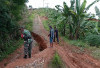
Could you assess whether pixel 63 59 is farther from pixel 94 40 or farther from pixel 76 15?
pixel 76 15

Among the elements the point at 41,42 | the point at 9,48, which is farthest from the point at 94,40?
the point at 9,48

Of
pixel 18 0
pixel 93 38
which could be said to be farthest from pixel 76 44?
pixel 18 0

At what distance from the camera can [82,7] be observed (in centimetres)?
1111

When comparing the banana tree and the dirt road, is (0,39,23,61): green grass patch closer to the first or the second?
the dirt road

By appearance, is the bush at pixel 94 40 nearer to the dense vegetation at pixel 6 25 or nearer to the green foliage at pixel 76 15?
the green foliage at pixel 76 15

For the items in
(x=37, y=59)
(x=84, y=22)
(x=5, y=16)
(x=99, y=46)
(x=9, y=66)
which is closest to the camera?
(x=9, y=66)

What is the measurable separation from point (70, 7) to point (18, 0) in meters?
4.66

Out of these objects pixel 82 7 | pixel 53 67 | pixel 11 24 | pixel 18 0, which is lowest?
pixel 53 67

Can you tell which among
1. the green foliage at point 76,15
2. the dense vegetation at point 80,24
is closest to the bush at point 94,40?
the dense vegetation at point 80,24

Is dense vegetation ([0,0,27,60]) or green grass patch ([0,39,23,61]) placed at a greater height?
dense vegetation ([0,0,27,60])

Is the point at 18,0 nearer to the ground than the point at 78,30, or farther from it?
farther from it

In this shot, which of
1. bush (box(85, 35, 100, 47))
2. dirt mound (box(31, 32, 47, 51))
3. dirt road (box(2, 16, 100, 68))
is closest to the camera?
dirt road (box(2, 16, 100, 68))

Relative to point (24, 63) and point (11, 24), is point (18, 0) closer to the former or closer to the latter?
point (11, 24)

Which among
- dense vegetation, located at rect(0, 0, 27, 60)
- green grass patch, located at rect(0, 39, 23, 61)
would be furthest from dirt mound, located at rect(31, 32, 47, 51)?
dense vegetation, located at rect(0, 0, 27, 60)
